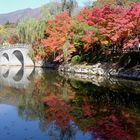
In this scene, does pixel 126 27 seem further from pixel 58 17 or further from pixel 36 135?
pixel 36 135

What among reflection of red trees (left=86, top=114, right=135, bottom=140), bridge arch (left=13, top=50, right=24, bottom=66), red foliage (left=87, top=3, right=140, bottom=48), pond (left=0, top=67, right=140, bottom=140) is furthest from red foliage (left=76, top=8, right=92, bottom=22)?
reflection of red trees (left=86, top=114, right=135, bottom=140)

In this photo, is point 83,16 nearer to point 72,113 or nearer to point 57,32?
point 57,32

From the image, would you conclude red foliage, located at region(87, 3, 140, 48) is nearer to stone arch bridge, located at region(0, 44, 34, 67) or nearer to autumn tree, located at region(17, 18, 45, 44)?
autumn tree, located at region(17, 18, 45, 44)

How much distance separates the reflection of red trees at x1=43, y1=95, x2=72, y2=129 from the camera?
18.6 meters

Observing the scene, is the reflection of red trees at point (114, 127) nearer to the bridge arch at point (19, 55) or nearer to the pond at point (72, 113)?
the pond at point (72, 113)

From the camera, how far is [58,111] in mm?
21188

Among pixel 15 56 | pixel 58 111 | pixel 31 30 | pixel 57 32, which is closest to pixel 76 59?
pixel 57 32

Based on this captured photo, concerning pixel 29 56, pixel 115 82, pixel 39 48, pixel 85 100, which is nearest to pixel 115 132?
pixel 85 100

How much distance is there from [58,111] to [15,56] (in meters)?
49.7

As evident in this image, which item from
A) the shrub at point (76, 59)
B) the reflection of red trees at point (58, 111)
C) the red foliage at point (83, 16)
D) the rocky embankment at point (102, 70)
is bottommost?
the reflection of red trees at point (58, 111)

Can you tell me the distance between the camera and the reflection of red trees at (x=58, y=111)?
18.6 metres

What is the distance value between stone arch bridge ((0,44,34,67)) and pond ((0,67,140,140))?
33146 mm

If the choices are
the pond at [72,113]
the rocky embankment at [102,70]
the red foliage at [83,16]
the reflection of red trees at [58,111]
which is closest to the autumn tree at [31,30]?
the rocky embankment at [102,70]

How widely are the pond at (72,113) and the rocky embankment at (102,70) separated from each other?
469 centimetres
